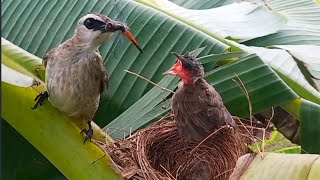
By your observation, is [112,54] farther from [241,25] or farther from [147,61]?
[241,25]

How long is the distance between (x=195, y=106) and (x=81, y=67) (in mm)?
317

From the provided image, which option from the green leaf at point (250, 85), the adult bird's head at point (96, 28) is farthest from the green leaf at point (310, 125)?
the adult bird's head at point (96, 28)

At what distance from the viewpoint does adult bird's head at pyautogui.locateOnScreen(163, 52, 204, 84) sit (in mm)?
1340

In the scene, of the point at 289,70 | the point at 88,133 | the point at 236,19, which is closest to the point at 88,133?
the point at 88,133

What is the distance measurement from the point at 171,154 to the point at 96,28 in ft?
1.59

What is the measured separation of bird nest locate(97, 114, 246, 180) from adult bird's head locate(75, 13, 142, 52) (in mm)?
263

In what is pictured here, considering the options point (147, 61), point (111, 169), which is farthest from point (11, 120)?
point (147, 61)

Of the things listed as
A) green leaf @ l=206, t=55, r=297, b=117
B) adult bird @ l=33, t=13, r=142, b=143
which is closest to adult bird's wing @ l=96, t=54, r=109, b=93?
adult bird @ l=33, t=13, r=142, b=143

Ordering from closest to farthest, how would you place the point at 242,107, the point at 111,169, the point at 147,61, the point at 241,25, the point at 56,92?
the point at 111,169 < the point at 56,92 < the point at 242,107 < the point at 147,61 < the point at 241,25

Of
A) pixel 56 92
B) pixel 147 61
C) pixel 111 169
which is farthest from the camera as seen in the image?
pixel 147 61

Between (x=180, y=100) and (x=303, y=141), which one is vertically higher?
(x=180, y=100)

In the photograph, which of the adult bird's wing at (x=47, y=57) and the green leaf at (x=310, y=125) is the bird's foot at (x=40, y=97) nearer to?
the adult bird's wing at (x=47, y=57)

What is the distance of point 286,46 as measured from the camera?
174 cm

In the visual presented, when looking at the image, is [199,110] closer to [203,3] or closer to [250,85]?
[250,85]
